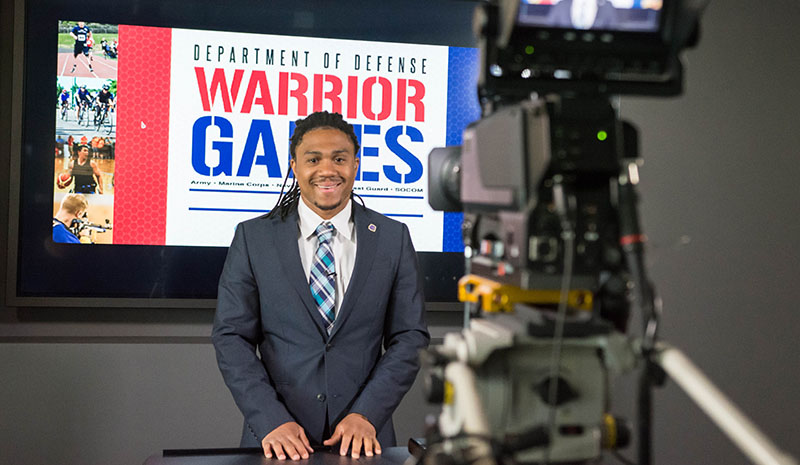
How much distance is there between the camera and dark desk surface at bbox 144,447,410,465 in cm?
194

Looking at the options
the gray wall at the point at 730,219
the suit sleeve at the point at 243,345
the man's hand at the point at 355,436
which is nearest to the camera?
the man's hand at the point at 355,436

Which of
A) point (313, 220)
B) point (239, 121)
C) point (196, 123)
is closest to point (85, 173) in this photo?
point (196, 123)

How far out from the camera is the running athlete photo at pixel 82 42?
354cm

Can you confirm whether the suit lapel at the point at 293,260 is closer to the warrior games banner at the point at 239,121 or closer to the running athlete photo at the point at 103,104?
the warrior games banner at the point at 239,121

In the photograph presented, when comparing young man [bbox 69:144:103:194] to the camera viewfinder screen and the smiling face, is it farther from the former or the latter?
the camera viewfinder screen

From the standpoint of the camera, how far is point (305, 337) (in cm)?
242

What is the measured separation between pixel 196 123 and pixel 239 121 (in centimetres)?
19

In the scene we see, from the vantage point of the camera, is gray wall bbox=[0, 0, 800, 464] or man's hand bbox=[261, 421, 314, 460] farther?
gray wall bbox=[0, 0, 800, 464]

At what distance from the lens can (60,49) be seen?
3541mm

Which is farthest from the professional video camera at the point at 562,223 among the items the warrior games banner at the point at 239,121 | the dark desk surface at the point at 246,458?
the warrior games banner at the point at 239,121

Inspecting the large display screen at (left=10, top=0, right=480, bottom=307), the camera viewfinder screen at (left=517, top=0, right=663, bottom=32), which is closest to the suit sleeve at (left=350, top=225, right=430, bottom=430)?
the large display screen at (left=10, top=0, right=480, bottom=307)

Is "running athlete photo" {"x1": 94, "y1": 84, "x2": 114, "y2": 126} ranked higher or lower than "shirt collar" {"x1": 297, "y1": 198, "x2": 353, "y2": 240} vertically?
higher

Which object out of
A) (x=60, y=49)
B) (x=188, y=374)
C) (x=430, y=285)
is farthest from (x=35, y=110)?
(x=430, y=285)

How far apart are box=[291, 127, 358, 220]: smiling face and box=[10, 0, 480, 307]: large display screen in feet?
4.08
